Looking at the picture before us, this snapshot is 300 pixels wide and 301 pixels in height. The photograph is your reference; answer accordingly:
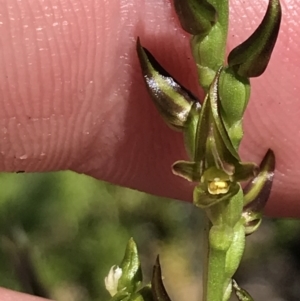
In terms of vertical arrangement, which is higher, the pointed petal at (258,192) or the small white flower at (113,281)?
the pointed petal at (258,192)

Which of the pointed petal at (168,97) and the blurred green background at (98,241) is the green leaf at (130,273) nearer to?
the pointed petal at (168,97)

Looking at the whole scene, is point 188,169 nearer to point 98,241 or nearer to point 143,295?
point 143,295

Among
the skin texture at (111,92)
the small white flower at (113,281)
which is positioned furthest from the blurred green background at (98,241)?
the small white flower at (113,281)

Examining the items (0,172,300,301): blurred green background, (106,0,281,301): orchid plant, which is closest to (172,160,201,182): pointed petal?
(106,0,281,301): orchid plant

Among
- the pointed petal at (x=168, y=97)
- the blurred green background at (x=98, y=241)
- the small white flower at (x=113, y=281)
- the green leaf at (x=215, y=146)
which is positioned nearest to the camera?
the green leaf at (x=215, y=146)

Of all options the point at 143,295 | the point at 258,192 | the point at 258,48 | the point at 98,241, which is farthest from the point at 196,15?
the point at 98,241

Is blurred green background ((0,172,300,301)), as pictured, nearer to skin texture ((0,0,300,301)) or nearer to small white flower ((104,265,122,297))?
skin texture ((0,0,300,301))

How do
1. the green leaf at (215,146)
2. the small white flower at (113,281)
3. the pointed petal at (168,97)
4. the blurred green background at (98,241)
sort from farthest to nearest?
1. the blurred green background at (98,241)
2. the small white flower at (113,281)
3. the pointed petal at (168,97)
4. the green leaf at (215,146)
